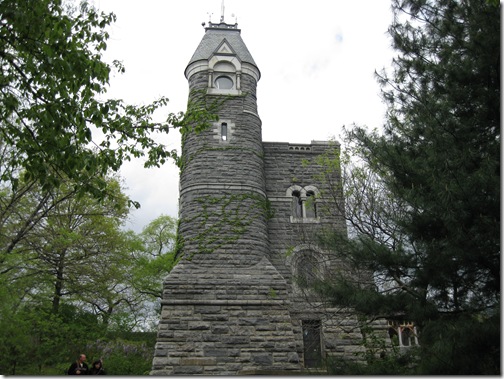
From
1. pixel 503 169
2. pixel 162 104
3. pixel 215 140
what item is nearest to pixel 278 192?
pixel 215 140

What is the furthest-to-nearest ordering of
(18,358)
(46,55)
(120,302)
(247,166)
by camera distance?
(120,302), (247,166), (18,358), (46,55)

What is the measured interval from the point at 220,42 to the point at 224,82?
5.47ft

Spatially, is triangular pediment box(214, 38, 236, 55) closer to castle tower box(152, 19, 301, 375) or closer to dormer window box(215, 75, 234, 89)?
castle tower box(152, 19, 301, 375)

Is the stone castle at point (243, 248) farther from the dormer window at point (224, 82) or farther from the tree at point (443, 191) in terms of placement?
the tree at point (443, 191)

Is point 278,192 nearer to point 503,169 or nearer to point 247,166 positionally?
point 247,166

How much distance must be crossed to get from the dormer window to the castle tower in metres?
0.03

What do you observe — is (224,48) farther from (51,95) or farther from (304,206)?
(51,95)

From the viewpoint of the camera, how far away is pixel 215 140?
1516 cm

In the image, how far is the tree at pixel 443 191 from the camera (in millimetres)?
5859

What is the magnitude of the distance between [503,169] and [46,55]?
5.85 metres

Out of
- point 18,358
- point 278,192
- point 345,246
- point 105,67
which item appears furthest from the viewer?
point 278,192

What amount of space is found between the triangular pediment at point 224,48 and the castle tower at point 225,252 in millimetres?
35

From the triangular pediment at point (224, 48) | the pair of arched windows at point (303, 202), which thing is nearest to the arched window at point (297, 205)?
the pair of arched windows at point (303, 202)

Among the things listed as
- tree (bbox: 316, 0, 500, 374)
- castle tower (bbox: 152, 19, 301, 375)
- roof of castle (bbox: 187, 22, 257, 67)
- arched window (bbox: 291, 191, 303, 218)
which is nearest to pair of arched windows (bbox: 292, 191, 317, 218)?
arched window (bbox: 291, 191, 303, 218)
